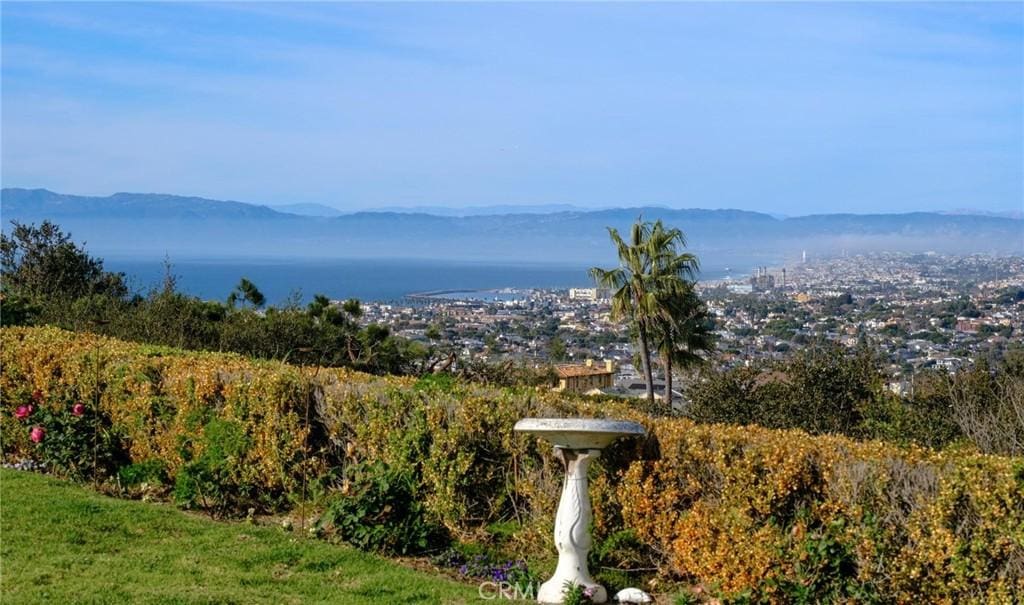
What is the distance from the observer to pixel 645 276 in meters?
24.7

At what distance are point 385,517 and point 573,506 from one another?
1726 millimetres

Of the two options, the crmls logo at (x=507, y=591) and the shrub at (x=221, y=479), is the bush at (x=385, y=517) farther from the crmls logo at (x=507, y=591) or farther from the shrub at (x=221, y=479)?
the shrub at (x=221, y=479)

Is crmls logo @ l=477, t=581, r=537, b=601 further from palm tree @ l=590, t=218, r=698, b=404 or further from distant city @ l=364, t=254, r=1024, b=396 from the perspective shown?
palm tree @ l=590, t=218, r=698, b=404

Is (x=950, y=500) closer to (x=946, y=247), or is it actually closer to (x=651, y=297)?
(x=651, y=297)

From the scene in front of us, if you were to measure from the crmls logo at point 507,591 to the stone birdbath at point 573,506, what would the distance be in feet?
0.33

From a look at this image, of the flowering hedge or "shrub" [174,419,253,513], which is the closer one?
the flowering hedge

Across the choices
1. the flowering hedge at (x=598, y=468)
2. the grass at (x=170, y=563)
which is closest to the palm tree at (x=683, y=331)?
the flowering hedge at (x=598, y=468)

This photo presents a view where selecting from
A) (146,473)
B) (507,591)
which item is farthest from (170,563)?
(146,473)

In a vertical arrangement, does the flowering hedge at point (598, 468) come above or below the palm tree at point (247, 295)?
below

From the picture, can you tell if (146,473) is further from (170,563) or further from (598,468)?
(598,468)

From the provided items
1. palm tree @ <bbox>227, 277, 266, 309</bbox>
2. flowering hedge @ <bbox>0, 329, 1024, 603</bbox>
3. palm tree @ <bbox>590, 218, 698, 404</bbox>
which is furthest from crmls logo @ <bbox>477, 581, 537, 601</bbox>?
palm tree @ <bbox>590, 218, 698, 404</bbox>

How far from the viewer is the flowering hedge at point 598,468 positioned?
5.63 m

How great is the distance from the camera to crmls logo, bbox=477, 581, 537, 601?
6637 mm

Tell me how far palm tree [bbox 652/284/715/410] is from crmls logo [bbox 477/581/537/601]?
1767cm
